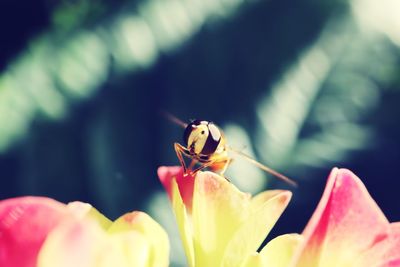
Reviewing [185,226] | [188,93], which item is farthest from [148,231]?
[188,93]

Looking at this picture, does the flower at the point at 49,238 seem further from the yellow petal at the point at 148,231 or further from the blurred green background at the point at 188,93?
the blurred green background at the point at 188,93

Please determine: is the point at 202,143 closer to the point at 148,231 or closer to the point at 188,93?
the point at 148,231

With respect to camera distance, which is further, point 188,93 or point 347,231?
point 188,93

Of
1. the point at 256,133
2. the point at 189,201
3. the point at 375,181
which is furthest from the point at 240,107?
the point at 189,201

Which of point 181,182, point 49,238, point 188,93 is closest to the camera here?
point 49,238

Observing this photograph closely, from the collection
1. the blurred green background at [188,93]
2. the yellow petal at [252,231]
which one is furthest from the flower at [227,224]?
the blurred green background at [188,93]

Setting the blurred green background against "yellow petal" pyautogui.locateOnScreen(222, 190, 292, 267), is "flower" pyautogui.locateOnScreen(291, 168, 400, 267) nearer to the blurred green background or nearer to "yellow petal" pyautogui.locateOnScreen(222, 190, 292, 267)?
"yellow petal" pyautogui.locateOnScreen(222, 190, 292, 267)

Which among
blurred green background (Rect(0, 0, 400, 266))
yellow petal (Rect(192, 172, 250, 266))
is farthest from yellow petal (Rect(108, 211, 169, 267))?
blurred green background (Rect(0, 0, 400, 266))
